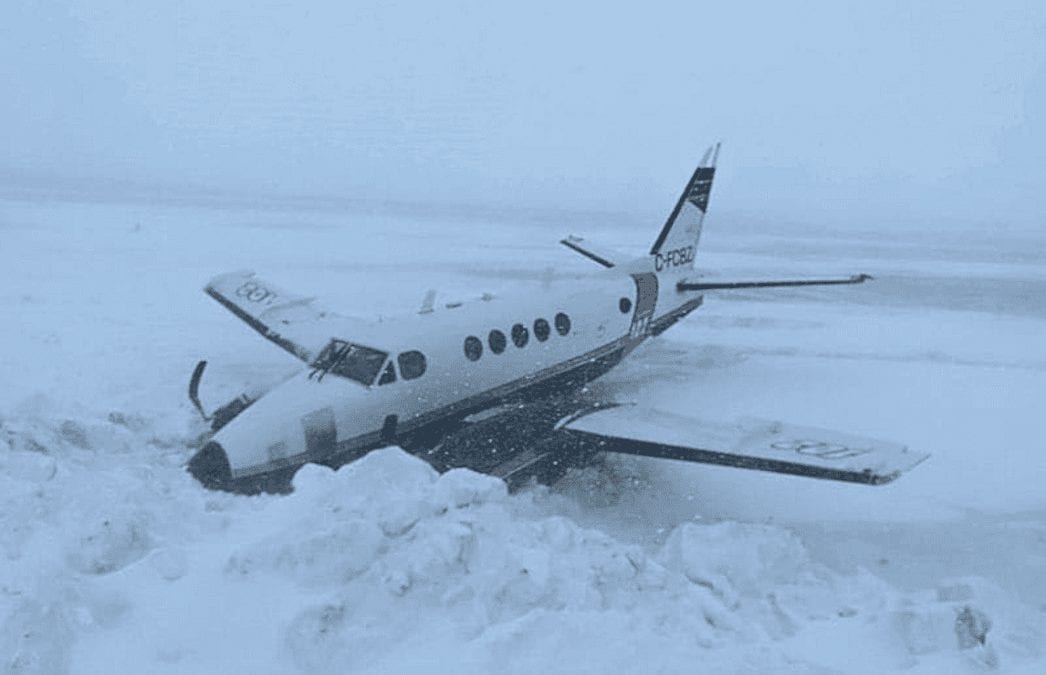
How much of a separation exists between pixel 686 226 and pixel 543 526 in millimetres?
12057

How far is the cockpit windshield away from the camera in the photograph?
1099cm

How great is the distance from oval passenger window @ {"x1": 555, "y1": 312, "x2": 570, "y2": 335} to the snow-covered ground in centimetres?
236

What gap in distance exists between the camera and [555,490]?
36.4 ft

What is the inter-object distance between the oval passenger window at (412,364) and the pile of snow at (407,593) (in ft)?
11.2

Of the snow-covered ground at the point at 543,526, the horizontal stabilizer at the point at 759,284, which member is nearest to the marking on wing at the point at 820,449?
the snow-covered ground at the point at 543,526

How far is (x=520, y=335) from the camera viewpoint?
12961 millimetres

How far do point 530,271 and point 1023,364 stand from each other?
15.8m

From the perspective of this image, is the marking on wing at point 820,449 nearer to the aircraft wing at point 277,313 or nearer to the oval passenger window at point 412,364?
the oval passenger window at point 412,364

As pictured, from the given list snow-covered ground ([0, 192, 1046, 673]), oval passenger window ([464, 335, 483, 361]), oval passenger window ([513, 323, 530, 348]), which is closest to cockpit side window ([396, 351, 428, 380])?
oval passenger window ([464, 335, 483, 361])

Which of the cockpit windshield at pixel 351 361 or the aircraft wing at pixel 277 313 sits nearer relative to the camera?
the cockpit windshield at pixel 351 361

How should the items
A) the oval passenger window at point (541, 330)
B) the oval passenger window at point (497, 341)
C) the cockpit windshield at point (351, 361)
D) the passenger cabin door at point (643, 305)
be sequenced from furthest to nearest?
→ the passenger cabin door at point (643, 305) < the oval passenger window at point (541, 330) < the oval passenger window at point (497, 341) < the cockpit windshield at point (351, 361)

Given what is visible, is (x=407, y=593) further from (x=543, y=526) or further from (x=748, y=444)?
(x=748, y=444)

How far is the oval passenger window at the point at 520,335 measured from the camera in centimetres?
1288

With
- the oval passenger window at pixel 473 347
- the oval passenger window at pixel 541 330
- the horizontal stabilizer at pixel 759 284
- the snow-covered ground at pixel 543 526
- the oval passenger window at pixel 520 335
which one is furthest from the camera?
the horizontal stabilizer at pixel 759 284
